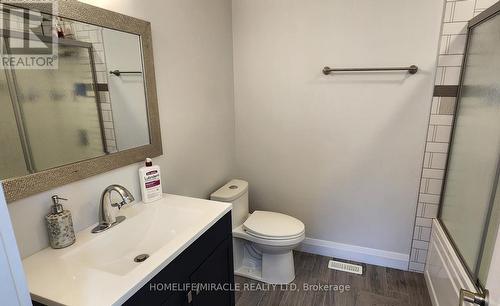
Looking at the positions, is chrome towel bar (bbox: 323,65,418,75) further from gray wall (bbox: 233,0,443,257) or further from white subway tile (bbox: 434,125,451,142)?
white subway tile (bbox: 434,125,451,142)

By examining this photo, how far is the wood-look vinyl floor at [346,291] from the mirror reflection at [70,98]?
1.31 metres

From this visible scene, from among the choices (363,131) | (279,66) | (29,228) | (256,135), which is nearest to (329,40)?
(279,66)

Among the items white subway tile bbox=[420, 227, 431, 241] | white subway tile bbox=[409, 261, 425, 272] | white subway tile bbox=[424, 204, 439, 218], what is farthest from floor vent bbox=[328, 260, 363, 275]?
white subway tile bbox=[424, 204, 439, 218]

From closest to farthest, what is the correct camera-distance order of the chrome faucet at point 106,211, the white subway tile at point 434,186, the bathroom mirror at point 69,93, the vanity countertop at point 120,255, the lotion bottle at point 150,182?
the vanity countertop at point 120,255 → the bathroom mirror at point 69,93 → the chrome faucet at point 106,211 → the lotion bottle at point 150,182 → the white subway tile at point 434,186

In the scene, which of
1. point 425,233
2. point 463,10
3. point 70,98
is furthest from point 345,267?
point 70,98

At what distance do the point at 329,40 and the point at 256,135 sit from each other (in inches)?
36.0

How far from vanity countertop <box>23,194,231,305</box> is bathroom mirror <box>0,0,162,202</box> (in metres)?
0.24

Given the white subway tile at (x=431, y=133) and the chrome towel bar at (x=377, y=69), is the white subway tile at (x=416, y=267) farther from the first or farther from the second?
the chrome towel bar at (x=377, y=69)

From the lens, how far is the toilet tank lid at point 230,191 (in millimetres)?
1986

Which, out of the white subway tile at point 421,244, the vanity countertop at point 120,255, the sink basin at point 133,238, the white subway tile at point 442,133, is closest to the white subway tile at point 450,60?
the white subway tile at point 442,133

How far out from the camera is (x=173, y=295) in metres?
1.02

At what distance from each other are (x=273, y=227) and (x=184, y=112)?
100 centimetres

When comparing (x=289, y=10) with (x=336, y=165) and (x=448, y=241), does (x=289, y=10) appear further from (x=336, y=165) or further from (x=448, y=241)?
(x=448, y=241)

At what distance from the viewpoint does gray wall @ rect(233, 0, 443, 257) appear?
1862 millimetres
